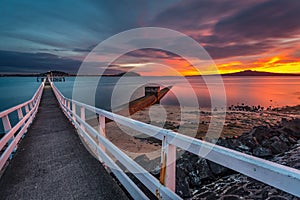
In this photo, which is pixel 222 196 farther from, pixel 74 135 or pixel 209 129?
pixel 209 129

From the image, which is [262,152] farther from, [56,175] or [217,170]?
[56,175]

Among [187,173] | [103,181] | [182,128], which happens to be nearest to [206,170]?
[187,173]

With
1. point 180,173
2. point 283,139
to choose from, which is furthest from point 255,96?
point 180,173

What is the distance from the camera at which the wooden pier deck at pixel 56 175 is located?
110 inches

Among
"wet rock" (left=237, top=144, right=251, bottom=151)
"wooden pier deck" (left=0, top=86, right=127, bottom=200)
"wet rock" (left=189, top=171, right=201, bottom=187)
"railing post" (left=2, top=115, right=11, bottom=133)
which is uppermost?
"railing post" (left=2, top=115, right=11, bottom=133)

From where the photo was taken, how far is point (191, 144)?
153 centimetres

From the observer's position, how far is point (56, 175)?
11.1ft

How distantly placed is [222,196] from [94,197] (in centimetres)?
317

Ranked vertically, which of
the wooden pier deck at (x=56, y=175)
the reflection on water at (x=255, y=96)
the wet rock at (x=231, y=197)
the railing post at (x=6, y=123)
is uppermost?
the railing post at (x=6, y=123)

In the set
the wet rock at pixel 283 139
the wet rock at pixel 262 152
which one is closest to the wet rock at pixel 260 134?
the wet rock at pixel 283 139

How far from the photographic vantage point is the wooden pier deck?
9.16 ft

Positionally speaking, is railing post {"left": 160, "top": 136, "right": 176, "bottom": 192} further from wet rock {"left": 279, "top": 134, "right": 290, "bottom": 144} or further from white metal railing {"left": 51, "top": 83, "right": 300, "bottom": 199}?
wet rock {"left": 279, "top": 134, "right": 290, "bottom": 144}

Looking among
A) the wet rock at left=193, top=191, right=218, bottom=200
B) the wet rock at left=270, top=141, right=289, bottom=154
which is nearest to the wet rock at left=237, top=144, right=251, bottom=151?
the wet rock at left=270, top=141, right=289, bottom=154

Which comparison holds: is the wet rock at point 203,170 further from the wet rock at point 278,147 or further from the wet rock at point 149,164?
the wet rock at point 278,147
